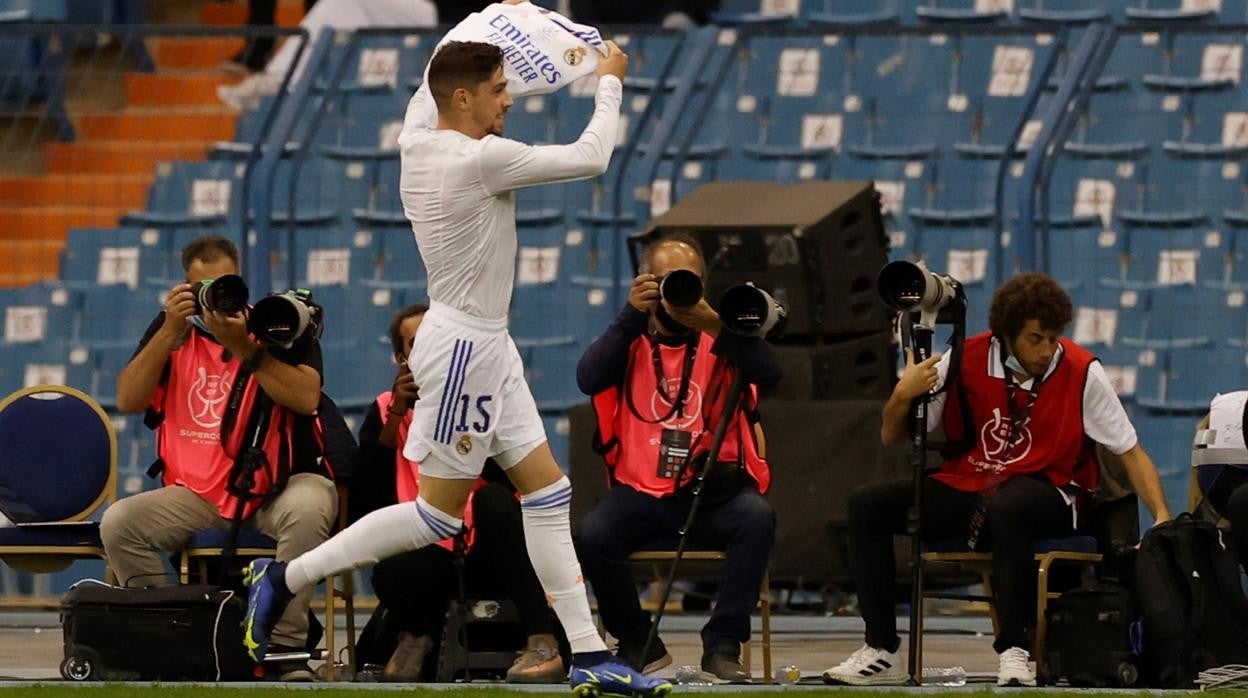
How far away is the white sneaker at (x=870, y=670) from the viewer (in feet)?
24.8

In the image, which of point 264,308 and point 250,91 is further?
point 250,91

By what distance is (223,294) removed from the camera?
302 inches

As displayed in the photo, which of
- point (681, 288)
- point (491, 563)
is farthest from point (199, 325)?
point (681, 288)

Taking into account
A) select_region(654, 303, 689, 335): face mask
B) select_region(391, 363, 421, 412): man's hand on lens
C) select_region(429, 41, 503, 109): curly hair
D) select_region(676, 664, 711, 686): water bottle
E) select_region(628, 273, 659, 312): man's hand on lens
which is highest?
select_region(429, 41, 503, 109): curly hair

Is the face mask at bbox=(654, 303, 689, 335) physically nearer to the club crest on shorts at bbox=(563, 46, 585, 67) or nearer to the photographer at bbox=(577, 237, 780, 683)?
the photographer at bbox=(577, 237, 780, 683)

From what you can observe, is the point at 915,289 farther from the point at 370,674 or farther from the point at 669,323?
the point at 370,674

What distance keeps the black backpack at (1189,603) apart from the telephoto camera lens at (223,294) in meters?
2.93

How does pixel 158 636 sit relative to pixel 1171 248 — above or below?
below

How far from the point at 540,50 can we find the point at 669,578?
5.50 ft

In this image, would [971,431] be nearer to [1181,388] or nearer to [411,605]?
[411,605]

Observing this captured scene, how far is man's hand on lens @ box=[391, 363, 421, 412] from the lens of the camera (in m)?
7.89

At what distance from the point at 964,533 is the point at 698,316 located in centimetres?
114

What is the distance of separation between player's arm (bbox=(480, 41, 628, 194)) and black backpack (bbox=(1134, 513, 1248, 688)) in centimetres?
216

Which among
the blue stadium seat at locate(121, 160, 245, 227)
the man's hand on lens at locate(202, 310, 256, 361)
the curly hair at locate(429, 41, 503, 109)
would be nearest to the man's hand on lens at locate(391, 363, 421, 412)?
the man's hand on lens at locate(202, 310, 256, 361)
